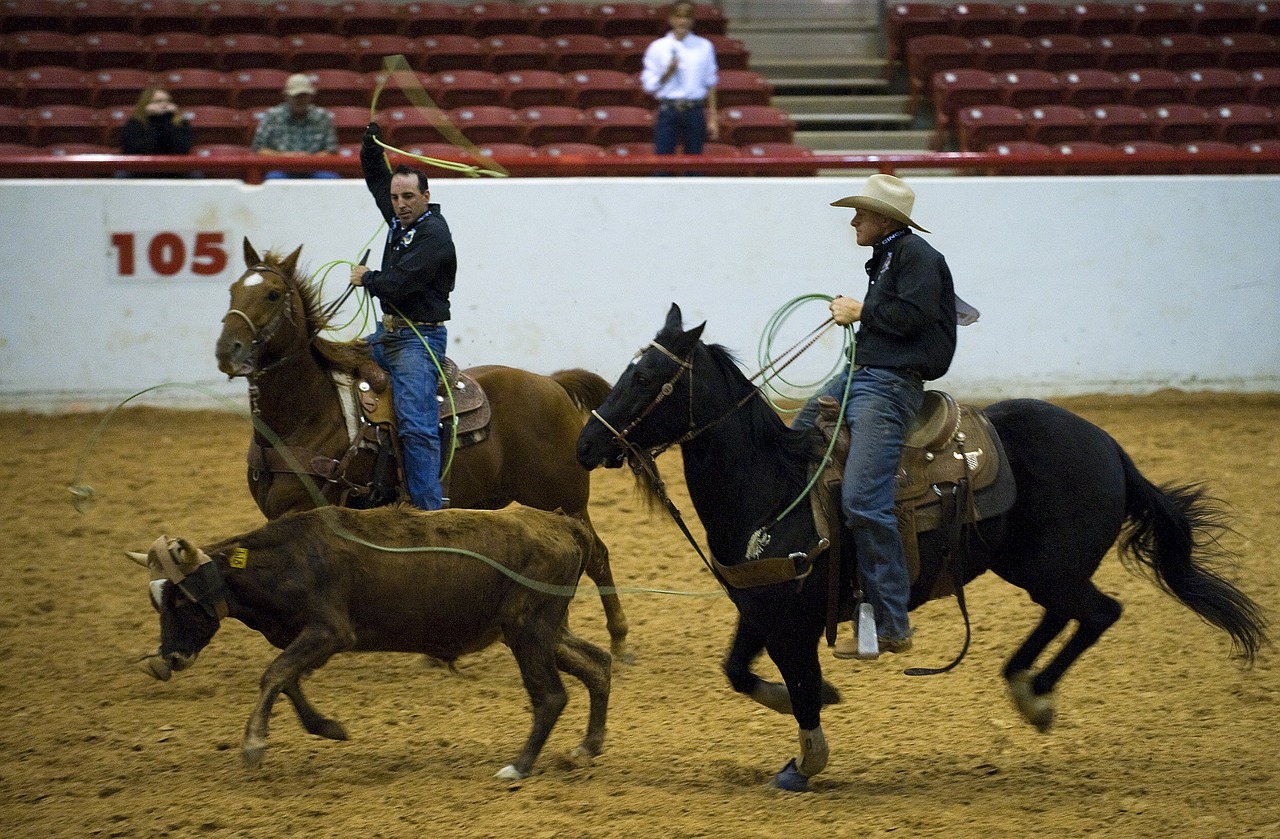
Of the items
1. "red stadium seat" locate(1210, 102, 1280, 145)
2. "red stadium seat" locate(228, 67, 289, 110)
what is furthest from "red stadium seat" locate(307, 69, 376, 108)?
"red stadium seat" locate(1210, 102, 1280, 145)

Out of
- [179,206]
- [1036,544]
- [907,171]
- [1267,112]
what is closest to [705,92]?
[907,171]

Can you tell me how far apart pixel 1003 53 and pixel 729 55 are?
10.9ft

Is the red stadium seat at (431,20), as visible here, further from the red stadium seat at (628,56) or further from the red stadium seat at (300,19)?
the red stadium seat at (628,56)

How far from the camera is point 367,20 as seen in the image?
14898mm

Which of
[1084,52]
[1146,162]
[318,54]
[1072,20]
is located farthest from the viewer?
[1072,20]

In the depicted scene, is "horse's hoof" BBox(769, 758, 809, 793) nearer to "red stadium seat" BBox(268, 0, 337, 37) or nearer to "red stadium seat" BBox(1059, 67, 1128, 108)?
"red stadium seat" BBox(1059, 67, 1128, 108)

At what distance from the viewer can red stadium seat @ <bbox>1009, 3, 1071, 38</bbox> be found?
640 inches

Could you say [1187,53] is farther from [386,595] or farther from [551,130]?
[386,595]

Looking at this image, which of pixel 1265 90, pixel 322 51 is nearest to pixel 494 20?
pixel 322 51

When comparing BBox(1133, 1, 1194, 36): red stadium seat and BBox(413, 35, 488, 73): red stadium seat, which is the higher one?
BBox(1133, 1, 1194, 36): red stadium seat

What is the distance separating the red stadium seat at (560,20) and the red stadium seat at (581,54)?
1.39 ft

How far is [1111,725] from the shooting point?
5699 mm

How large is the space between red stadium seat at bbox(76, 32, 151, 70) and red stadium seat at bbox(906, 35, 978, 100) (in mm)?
8540

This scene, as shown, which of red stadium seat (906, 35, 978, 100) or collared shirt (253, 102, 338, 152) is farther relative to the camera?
red stadium seat (906, 35, 978, 100)
